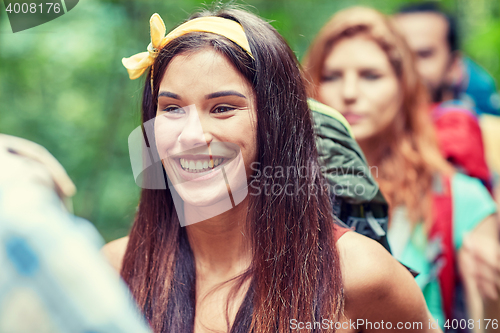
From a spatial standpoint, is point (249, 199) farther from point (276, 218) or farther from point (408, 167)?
point (408, 167)

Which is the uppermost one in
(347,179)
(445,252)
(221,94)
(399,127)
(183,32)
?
(183,32)

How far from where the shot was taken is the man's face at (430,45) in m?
3.36

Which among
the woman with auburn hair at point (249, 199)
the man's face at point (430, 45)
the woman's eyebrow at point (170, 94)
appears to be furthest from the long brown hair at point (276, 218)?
the man's face at point (430, 45)

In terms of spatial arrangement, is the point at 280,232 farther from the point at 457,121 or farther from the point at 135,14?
the point at 135,14

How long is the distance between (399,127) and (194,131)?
5.23ft

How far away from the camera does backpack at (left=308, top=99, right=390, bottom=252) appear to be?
155cm

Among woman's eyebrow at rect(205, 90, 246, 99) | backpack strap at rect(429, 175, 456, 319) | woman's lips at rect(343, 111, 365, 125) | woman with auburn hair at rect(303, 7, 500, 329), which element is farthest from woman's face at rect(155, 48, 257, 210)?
backpack strap at rect(429, 175, 456, 319)

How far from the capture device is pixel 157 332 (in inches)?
55.7

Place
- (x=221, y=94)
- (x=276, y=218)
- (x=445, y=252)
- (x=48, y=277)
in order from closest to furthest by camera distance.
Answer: (x=48, y=277) → (x=221, y=94) → (x=276, y=218) → (x=445, y=252)

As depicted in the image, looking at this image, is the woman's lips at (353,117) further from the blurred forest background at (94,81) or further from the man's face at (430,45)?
the man's face at (430,45)

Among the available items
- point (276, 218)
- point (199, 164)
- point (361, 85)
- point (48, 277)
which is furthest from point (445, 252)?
point (48, 277)

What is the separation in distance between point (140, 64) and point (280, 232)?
0.73 metres

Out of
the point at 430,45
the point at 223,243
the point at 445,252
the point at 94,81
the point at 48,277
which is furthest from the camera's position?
the point at 94,81

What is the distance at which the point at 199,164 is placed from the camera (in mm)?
1326
